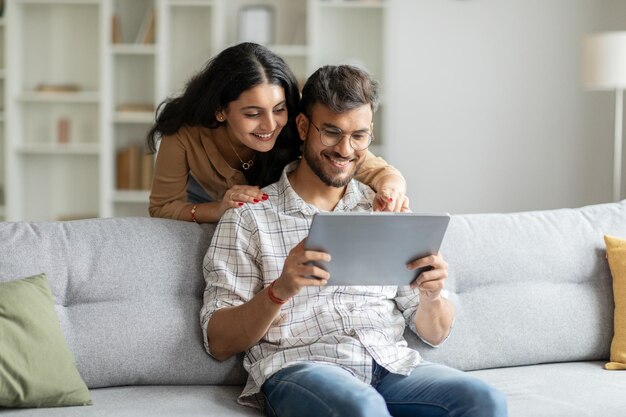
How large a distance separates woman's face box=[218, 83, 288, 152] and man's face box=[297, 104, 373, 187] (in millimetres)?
136

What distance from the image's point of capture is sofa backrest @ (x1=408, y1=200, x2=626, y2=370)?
A: 92.7 inches

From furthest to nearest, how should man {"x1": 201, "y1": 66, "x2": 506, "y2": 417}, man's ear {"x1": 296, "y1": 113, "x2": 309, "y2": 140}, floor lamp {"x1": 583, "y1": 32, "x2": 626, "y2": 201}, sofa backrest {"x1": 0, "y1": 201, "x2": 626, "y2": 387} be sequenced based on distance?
floor lamp {"x1": 583, "y1": 32, "x2": 626, "y2": 201}, man's ear {"x1": 296, "y1": 113, "x2": 309, "y2": 140}, sofa backrest {"x1": 0, "y1": 201, "x2": 626, "y2": 387}, man {"x1": 201, "y1": 66, "x2": 506, "y2": 417}

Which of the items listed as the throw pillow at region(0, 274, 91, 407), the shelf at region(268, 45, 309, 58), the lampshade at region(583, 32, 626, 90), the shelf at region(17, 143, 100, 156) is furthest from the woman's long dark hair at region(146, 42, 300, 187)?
the shelf at region(17, 143, 100, 156)

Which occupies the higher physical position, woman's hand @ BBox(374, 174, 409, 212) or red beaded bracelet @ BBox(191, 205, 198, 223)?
woman's hand @ BBox(374, 174, 409, 212)

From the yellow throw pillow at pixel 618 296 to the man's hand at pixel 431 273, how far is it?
0.68m

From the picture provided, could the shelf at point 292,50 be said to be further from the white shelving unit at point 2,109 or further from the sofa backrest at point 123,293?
the sofa backrest at point 123,293

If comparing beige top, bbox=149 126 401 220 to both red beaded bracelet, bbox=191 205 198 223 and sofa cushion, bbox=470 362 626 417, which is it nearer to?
red beaded bracelet, bbox=191 205 198 223

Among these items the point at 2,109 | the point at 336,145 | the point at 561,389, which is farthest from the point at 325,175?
the point at 2,109

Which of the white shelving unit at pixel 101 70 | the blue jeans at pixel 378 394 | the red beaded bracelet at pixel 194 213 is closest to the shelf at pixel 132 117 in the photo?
the white shelving unit at pixel 101 70

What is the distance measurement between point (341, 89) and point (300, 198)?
284 mm

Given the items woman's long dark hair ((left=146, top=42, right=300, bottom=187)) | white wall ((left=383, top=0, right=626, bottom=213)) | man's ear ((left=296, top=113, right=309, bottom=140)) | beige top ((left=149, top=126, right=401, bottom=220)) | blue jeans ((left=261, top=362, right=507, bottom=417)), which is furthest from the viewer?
white wall ((left=383, top=0, right=626, bottom=213))

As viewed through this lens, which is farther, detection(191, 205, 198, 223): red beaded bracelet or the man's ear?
detection(191, 205, 198, 223): red beaded bracelet

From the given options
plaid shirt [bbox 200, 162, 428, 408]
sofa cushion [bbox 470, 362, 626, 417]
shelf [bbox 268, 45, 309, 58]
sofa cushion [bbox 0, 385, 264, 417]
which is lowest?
sofa cushion [bbox 470, 362, 626, 417]

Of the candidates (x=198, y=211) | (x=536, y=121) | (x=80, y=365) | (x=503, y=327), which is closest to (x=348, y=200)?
(x=198, y=211)
